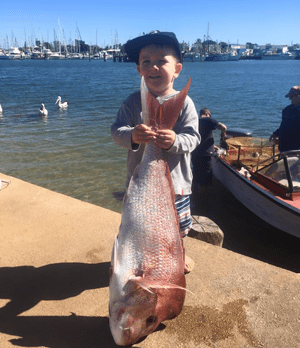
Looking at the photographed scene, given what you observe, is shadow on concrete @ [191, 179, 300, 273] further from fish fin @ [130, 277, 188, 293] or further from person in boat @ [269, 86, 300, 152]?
fish fin @ [130, 277, 188, 293]

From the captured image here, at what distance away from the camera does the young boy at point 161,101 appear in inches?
92.5

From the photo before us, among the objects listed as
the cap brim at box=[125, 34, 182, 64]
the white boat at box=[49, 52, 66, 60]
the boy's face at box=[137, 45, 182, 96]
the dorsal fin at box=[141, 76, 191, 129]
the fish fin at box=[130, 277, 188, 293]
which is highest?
the white boat at box=[49, 52, 66, 60]

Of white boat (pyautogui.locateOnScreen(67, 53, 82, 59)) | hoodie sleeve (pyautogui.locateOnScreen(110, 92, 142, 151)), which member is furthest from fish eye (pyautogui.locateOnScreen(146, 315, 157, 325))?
white boat (pyautogui.locateOnScreen(67, 53, 82, 59))

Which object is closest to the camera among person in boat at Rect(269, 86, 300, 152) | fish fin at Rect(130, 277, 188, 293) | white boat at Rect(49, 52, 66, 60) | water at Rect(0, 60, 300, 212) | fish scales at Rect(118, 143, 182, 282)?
fish fin at Rect(130, 277, 188, 293)

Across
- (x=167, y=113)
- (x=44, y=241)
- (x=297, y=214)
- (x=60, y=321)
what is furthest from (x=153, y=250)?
(x=297, y=214)

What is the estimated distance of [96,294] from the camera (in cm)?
289

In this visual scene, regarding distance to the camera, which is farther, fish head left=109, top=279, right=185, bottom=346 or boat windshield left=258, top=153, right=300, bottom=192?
boat windshield left=258, top=153, right=300, bottom=192

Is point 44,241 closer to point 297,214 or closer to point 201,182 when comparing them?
point 297,214

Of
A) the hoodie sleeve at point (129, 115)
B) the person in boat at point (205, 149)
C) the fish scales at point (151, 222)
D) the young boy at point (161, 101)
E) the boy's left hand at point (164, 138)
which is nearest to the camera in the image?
the fish scales at point (151, 222)

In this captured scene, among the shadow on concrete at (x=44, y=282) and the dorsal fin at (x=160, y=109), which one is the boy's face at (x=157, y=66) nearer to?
the dorsal fin at (x=160, y=109)

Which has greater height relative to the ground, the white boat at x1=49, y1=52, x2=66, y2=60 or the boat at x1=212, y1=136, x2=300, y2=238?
the white boat at x1=49, y1=52, x2=66, y2=60

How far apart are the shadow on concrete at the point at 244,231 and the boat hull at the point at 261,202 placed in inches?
12.4

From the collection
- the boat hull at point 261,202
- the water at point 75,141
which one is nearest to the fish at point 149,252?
the boat hull at point 261,202

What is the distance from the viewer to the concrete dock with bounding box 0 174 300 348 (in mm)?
2447
